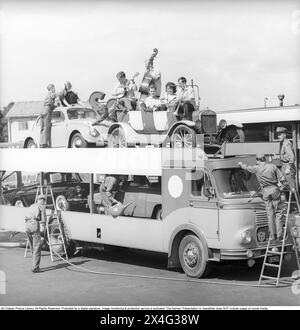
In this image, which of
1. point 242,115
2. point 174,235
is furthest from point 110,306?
point 242,115

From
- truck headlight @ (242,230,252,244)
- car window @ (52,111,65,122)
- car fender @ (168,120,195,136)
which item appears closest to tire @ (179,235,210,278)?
truck headlight @ (242,230,252,244)

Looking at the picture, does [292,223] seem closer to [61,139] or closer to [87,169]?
[87,169]

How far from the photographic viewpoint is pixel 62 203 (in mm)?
13875

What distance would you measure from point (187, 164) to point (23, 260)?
14.8ft

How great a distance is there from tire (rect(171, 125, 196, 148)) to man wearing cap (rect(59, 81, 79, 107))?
415cm

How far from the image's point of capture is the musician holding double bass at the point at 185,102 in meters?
13.1

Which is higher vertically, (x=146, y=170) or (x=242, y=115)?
(x=242, y=115)

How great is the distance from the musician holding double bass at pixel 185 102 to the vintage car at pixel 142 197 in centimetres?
182

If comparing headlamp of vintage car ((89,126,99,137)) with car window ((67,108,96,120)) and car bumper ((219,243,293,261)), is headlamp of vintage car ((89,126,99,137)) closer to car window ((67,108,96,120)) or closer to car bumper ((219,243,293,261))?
car window ((67,108,96,120))

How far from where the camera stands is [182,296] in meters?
9.52

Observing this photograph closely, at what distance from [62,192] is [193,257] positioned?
4.61 m

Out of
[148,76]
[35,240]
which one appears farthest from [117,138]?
[35,240]

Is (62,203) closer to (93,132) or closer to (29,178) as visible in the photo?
(29,178)

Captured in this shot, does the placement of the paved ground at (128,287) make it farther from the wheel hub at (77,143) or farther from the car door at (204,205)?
the wheel hub at (77,143)
